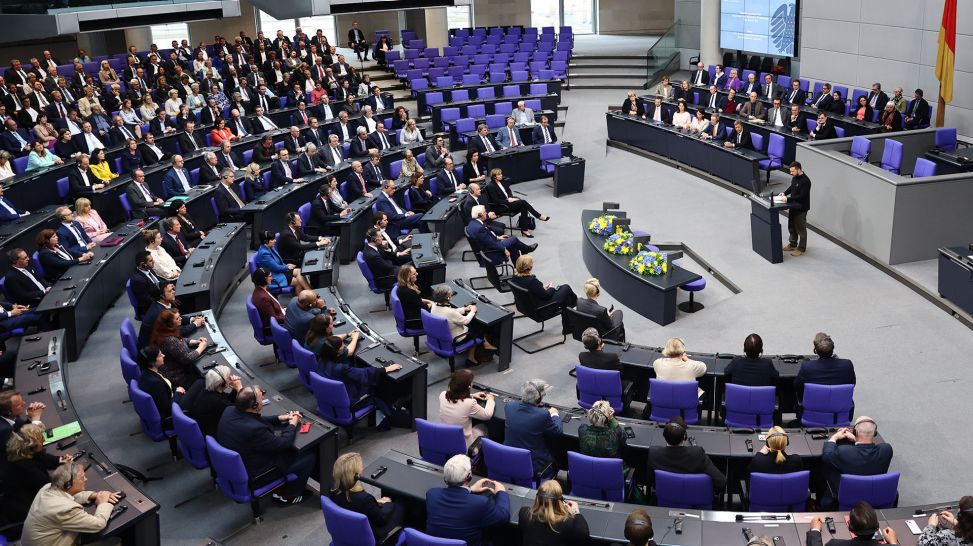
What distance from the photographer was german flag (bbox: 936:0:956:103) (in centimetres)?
1579

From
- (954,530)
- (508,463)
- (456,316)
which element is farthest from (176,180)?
(954,530)

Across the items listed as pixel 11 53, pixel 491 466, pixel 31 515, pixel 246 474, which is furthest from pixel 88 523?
pixel 11 53

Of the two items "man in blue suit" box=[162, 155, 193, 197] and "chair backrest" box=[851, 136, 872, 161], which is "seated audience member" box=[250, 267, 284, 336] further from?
"chair backrest" box=[851, 136, 872, 161]

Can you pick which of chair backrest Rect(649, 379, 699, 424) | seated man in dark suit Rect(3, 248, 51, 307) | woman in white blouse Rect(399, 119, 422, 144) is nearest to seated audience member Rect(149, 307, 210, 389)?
seated man in dark suit Rect(3, 248, 51, 307)

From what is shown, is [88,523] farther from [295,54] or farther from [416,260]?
[295,54]

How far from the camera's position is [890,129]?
16.1 metres

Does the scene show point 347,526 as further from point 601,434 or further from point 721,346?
point 721,346

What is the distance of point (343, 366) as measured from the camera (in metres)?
8.31

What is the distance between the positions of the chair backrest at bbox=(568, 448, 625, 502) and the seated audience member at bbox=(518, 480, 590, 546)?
3.23 feet

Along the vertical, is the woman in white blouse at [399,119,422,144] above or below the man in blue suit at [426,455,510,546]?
above

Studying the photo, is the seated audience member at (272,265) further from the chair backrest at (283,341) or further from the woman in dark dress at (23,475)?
the woman in dark dress at (23,475)

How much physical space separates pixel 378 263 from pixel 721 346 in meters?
4.54

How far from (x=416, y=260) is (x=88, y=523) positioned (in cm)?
654

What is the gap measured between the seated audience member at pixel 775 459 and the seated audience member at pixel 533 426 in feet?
5.32
